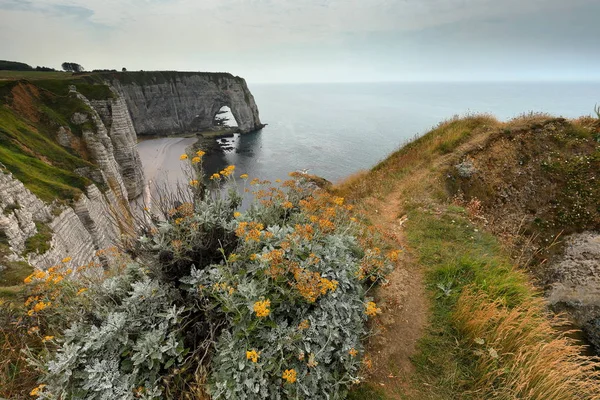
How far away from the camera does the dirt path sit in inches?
171

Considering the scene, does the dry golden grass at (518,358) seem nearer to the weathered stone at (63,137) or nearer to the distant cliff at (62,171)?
the distant cliff at (62,171)

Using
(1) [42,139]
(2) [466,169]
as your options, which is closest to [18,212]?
(1) [42,139]

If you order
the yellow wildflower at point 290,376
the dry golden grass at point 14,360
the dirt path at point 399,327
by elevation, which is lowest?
the dirt path at point 399,327

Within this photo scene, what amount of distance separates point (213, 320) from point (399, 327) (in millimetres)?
3357

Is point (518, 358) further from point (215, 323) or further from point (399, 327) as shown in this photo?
point (215, 323)

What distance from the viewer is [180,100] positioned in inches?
3268

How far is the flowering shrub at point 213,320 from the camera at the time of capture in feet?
11.5

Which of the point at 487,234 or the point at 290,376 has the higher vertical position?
the point at 290,376

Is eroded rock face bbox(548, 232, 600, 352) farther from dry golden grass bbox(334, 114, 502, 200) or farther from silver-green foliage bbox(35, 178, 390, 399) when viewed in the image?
silver-green foliage bbox(35, 178, 390, 399)

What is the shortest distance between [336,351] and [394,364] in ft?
4.11

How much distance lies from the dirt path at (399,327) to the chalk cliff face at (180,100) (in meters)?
82.8

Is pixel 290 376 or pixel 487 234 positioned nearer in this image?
pixel 290 376

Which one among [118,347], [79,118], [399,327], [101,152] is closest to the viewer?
[118,347]

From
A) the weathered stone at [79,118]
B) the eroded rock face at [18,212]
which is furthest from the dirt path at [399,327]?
the weathered stone at [79,118]
